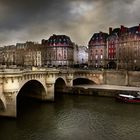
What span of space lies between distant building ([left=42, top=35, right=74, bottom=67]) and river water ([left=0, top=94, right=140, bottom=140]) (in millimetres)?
86691

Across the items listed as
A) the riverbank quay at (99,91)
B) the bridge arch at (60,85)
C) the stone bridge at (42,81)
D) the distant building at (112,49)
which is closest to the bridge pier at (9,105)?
the stone bridge at (42,81)

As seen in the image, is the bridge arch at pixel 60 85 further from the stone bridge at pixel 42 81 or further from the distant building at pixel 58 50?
the distant building at pixel 58 50

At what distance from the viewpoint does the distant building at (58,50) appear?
149 meters

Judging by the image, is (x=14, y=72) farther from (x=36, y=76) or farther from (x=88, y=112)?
(x=88, y=112)

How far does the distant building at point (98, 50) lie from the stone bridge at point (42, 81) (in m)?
38.3

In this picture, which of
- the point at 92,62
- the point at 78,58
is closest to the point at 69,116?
the point at 92,62

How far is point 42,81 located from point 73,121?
707 inches

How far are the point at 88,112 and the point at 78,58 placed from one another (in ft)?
463

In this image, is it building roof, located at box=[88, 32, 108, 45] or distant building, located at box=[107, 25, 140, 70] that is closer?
distant building, located at box=[107, 25, 140, 70]

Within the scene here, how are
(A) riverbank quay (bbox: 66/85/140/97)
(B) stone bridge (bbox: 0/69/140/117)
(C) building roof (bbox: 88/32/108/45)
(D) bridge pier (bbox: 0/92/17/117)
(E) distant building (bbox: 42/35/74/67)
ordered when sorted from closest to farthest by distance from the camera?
(B) stone bridge (bbox: 0/69/140/117)
(D) bridge pier (bbox: 0/92/17/117)
(A) riverbank quay (bbox: 66/85/140/97)
(C) building roof (bbox: 88/32/108/45)
(E) distant building (bbox: 42/35/74/67)

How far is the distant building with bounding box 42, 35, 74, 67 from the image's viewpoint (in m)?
149

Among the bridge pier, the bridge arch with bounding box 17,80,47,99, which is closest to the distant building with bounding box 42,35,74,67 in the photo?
the bridge arch with bounding box 17,80,47,99

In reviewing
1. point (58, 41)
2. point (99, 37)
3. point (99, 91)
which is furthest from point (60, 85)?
point (58, 41)

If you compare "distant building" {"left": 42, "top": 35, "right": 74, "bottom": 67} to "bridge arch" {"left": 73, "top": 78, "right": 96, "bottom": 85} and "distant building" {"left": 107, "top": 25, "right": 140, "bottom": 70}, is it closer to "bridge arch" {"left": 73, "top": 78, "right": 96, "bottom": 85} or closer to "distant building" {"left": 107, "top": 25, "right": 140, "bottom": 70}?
"distant building" {"left": 107, "top": 25, "right": 140, "bottom": 70}
